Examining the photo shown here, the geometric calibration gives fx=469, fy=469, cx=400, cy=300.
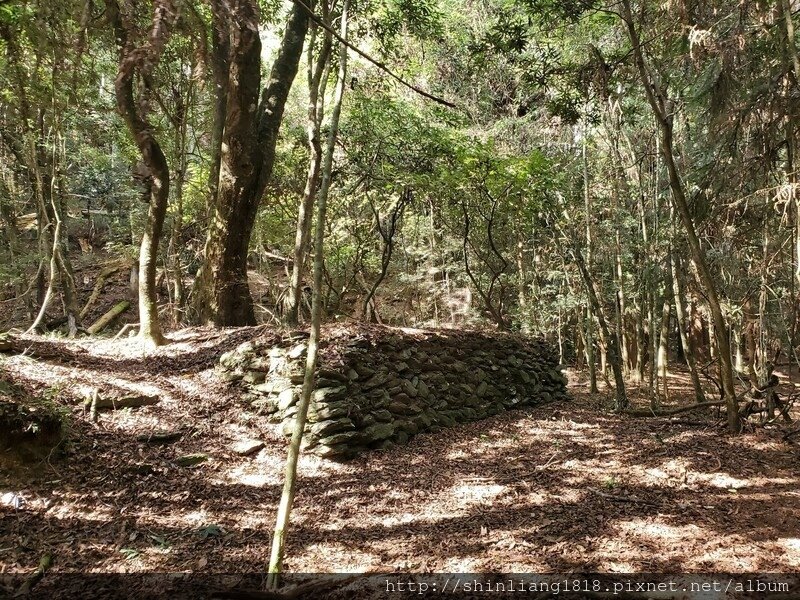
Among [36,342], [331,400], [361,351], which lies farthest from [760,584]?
[36,342]

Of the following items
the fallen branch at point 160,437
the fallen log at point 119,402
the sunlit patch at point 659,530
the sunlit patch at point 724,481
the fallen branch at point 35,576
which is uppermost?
the fallen log at point 119,402

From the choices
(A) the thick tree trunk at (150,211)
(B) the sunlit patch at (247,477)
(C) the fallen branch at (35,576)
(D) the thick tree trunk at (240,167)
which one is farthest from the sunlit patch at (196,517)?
(D) the thick tree trunk at (240,167)

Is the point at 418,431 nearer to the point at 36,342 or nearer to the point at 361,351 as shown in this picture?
the point at 361,351

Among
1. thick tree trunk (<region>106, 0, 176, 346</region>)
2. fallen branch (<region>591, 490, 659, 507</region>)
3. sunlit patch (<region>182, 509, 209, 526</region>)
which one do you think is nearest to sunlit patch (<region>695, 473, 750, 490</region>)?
fallen branch (<region>591, 490, 659, 507</region>)

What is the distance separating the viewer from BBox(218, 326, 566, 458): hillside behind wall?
5016mm

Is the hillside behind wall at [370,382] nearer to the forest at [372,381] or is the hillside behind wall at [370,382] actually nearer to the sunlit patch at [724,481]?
the forest at [372,381]

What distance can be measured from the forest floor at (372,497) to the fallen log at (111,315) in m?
6.76

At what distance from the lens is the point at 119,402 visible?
4.50 meters

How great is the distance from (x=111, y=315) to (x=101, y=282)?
2.52 metres

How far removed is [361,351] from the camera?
5.66m

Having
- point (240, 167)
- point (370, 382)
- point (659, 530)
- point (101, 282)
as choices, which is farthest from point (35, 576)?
point (101, 282)

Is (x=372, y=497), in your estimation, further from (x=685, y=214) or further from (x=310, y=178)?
(x=685, y=214)

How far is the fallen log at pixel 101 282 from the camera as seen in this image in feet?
41.9

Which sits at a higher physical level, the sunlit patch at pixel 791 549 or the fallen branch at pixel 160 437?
the fallen branch at pixel 160 437
